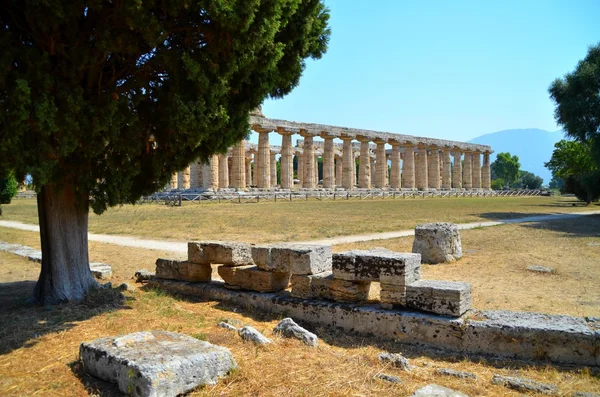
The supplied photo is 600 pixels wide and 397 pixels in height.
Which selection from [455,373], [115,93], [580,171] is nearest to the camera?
[455,373]

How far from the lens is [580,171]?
1860 inches

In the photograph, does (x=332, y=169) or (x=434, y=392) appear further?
(x=332, y=169)

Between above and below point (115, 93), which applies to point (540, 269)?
below

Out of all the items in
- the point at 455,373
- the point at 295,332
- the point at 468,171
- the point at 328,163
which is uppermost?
the point at 328,163

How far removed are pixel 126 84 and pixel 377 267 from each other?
15.3 feet

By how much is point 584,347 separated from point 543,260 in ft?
23.4

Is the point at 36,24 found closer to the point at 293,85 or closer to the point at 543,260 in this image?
the point at 293,85

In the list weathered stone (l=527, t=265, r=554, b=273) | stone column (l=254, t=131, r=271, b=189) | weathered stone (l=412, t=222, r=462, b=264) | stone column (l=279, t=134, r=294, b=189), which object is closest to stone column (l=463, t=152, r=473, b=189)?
stone column (l=279, t=134, r=294, b=189)

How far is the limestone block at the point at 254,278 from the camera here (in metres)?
8.08

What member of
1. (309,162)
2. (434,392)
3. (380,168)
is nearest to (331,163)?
(309,162)

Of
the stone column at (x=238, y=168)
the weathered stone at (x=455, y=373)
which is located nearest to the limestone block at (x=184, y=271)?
the weathered stone at (x=455, y=373)

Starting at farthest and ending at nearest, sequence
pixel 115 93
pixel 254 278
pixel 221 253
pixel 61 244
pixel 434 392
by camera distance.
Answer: pixel 221 253 < pixel 254 278 < pixel 61 244 < pixel 115 93 < pixel 434 392

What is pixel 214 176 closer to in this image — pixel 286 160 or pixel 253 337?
pixel 286 160

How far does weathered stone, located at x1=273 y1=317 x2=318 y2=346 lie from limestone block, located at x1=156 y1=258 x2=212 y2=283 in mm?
3134
